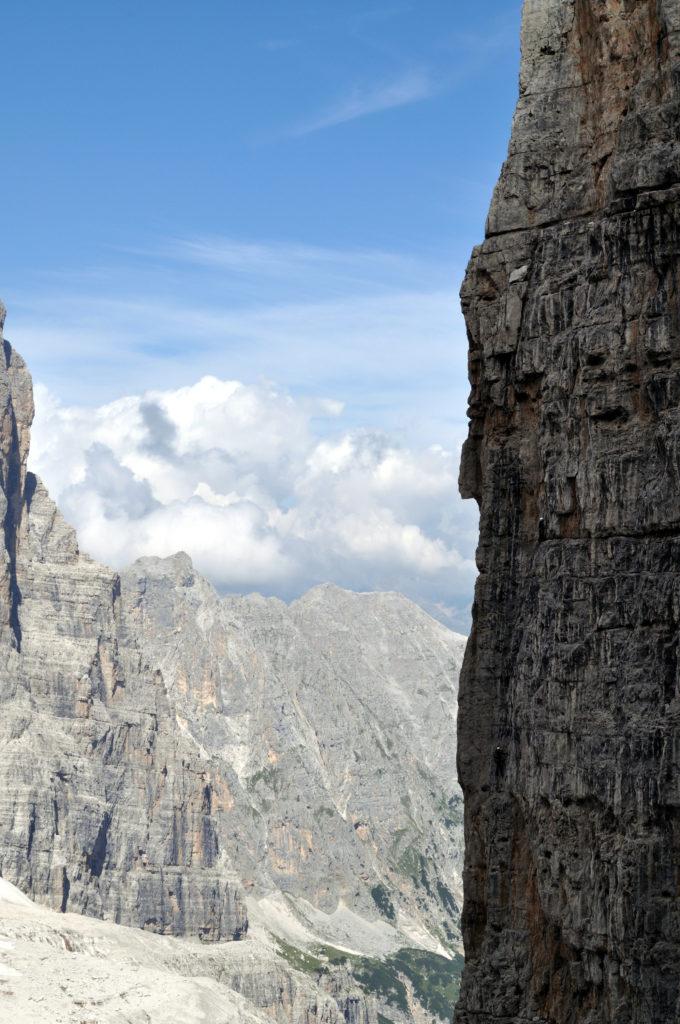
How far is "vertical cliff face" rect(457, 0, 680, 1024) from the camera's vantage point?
2764cm

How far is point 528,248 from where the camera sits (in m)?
31.7

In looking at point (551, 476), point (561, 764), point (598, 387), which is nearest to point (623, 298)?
point (598, 387)

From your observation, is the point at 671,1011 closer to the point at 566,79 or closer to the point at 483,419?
the point at 483,419

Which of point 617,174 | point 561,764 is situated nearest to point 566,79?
point 617,174

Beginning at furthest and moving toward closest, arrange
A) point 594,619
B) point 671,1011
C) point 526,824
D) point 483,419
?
1. point 483,419
2. point 526,824
3. point 594,619
4. point 671,1011

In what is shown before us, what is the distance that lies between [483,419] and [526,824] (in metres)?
8.47

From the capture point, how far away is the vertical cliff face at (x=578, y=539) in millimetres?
27641

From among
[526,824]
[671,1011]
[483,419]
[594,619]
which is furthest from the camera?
[483,419]

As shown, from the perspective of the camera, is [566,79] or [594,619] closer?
[594,619]

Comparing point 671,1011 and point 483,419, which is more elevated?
point 483,419

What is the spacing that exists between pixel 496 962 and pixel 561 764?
188 inches

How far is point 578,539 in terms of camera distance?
96.3 ft

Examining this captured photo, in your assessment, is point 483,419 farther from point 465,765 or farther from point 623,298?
point 465,765

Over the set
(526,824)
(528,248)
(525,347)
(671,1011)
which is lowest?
(671,1011)
